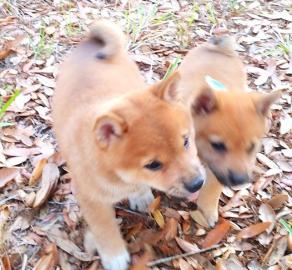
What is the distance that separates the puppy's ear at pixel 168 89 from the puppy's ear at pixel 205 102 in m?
0.23

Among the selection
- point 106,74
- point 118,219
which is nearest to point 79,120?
point 106,74

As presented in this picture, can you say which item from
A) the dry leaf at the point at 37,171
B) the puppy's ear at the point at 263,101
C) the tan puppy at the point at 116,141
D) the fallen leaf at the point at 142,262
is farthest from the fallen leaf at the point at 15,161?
the puppy's ear at the point at 263,101

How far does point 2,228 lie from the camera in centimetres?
293

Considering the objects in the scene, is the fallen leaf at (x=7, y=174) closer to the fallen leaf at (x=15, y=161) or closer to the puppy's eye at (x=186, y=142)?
the fallen leaf at (x=15, y=161)

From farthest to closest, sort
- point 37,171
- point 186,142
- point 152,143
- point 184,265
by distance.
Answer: point 37,171 → point 184,265 → point 186,142 → point 152,143

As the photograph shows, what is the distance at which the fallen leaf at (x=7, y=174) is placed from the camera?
10.3ft

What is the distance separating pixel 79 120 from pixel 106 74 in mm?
409

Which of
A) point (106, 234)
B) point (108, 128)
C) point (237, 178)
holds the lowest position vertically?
point (106, 234)

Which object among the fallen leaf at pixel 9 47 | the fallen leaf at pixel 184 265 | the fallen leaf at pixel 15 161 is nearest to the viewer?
the fallen leaf at pixel 184 265

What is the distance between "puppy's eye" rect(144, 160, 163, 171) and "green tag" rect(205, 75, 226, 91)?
644 millimetres

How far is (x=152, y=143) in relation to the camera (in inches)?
92.3

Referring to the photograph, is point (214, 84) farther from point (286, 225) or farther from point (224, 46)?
point (286, 225)

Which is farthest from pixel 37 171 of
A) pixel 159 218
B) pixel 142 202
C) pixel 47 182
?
pixel 159 218

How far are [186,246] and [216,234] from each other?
0.63ft
